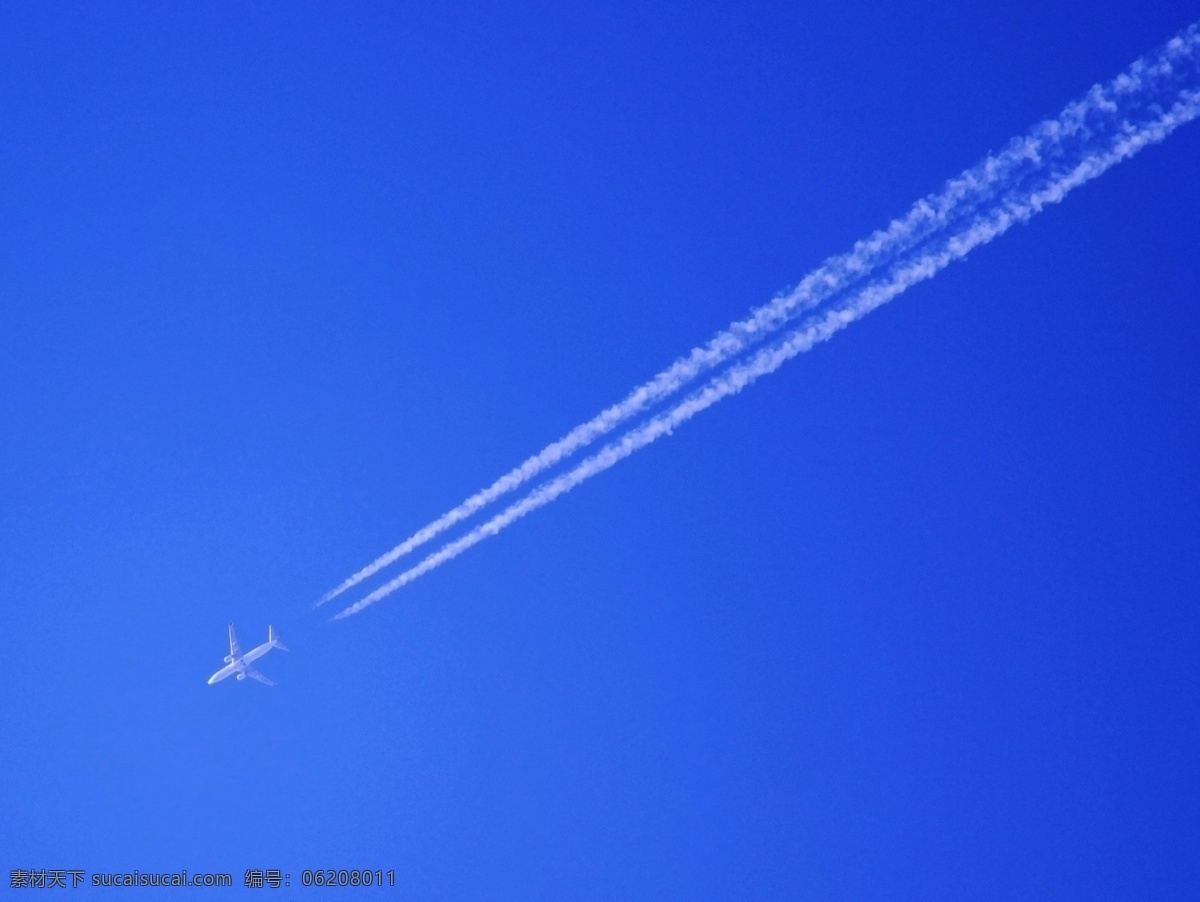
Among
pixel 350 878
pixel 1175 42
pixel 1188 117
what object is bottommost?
pixel 350 878

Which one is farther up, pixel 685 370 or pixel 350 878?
pixel 685 370

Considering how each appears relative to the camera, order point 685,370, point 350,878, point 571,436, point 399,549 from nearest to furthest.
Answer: point 685,370, point 571,436, point 399,549, point 350,878

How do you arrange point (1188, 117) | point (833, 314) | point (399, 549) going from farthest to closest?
point (399, 549) → point (833, 314) → point (1188, 117)

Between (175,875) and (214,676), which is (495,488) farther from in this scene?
(175,875)

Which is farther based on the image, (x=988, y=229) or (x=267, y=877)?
(x=267, y=877)

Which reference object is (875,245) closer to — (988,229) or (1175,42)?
(988,229)

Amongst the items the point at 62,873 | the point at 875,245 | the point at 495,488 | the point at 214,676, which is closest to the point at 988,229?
the point at 875,245

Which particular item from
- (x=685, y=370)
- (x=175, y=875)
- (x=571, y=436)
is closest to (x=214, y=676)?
(x=175, y=875)

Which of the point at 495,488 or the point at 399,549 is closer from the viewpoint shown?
the point at 495,488

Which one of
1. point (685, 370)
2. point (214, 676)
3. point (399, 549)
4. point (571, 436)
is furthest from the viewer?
point (214, 676)
